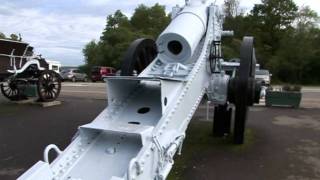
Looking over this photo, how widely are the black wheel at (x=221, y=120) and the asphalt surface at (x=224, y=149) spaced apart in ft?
1.87

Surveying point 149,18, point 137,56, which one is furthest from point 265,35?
point 137,56

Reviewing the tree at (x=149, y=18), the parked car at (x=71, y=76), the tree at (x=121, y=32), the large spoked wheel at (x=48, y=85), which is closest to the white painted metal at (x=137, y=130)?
the large spoked wheel at (x=48, y=85)

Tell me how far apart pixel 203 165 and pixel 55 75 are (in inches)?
476

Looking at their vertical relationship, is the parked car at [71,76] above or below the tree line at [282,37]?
Answer: below

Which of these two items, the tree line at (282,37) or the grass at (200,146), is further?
the tree line at (282,37)

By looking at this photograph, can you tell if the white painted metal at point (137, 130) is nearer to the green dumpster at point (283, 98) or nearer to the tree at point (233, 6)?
the green dumpster at point (283, 98)

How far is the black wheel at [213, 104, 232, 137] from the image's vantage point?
399 inches

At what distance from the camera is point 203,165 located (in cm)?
802

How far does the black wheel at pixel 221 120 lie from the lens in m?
10.1

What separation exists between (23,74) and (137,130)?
1440 cm

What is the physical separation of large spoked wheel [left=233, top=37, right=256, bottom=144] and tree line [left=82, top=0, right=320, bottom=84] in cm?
3642

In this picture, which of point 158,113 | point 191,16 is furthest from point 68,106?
point 158,113

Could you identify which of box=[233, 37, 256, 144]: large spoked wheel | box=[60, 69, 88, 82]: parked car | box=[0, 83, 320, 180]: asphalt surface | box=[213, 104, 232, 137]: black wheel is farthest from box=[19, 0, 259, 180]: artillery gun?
box=[60, 69, 88, 82]: parked car

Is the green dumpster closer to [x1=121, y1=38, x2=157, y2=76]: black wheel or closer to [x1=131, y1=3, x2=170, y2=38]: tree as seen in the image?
[x1=121, y1=38, x2=157, y2=76]: black wheel
